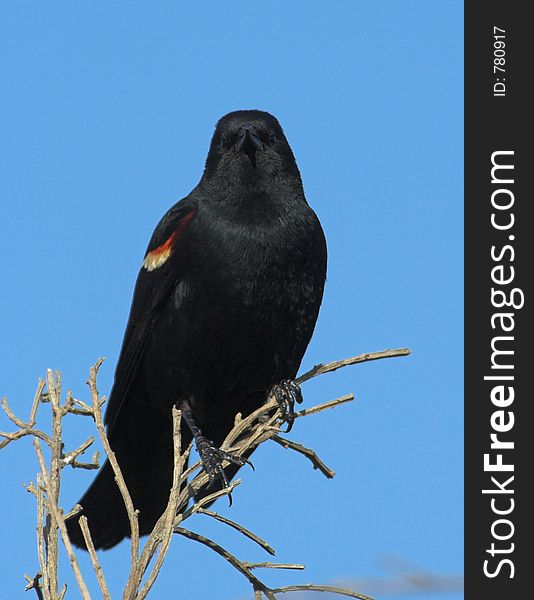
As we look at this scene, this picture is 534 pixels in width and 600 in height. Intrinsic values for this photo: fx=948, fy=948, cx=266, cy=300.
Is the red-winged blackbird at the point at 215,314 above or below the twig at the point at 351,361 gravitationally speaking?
above

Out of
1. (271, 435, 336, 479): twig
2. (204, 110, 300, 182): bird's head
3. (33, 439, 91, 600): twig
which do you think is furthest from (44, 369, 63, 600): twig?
(204, 110, 300, 182): bird's head

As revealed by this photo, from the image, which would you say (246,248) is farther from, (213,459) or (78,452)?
(78,452)

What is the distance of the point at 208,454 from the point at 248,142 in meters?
1.45

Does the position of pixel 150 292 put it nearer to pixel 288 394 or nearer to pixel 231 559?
pixel 288 394

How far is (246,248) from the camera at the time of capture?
3.98m

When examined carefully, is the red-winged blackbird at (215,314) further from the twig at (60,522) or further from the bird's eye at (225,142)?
the twig at (60,522)

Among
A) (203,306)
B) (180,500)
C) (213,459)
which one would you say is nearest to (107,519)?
(213,459)

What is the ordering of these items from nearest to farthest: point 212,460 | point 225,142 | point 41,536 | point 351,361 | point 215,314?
point 41,536
point 351,361
point 212,460
point 215,314
point 225,142

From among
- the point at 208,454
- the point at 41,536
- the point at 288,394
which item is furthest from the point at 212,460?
the point at 41,536

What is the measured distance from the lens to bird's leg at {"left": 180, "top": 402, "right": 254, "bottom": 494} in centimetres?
362

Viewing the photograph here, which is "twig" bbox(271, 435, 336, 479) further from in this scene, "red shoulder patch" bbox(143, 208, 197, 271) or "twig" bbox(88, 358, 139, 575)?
"red shoulder patch" bbox(143, 208, 197, 271)

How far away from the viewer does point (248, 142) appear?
433 cm

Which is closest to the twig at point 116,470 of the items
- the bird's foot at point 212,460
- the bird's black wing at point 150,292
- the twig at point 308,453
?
the twig at point 308,453

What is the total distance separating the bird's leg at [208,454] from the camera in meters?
3.62
